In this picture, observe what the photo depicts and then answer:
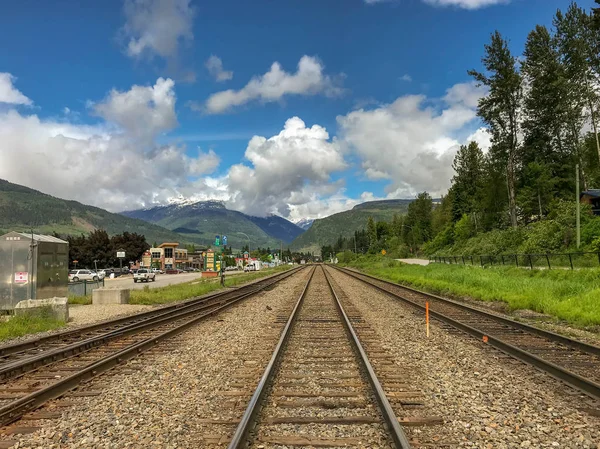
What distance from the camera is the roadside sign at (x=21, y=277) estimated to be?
16.1 m

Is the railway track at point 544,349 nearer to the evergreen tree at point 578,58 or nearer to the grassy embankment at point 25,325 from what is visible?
the grassy embankment at point 25,325

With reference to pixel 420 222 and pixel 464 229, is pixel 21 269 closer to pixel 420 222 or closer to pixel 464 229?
pixel 464 229

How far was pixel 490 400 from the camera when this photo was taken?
20.0 ft

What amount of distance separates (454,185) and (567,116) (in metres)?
47.5

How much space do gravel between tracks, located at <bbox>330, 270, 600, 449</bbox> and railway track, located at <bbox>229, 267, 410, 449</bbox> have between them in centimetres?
54

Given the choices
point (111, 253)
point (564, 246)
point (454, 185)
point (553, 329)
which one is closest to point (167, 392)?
point (553, 329)

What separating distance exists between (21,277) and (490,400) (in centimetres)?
1678

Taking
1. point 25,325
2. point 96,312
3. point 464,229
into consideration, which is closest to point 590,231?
point 96,312

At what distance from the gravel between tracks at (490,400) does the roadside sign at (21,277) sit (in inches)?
550

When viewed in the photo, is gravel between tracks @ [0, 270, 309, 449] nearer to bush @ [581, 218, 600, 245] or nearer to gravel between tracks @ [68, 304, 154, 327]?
gravel between tracks @ [68, 304, 154, 327]

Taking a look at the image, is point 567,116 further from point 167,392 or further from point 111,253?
point 111,253

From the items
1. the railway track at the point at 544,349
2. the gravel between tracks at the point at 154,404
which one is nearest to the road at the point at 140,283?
the gravel between tracks at the point at 154,404

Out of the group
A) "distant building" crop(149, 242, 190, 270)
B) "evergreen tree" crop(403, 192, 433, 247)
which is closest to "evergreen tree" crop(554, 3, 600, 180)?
"evergreen tree" crop(403, 192, 433, 247)

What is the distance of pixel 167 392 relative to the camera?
21.8ft
